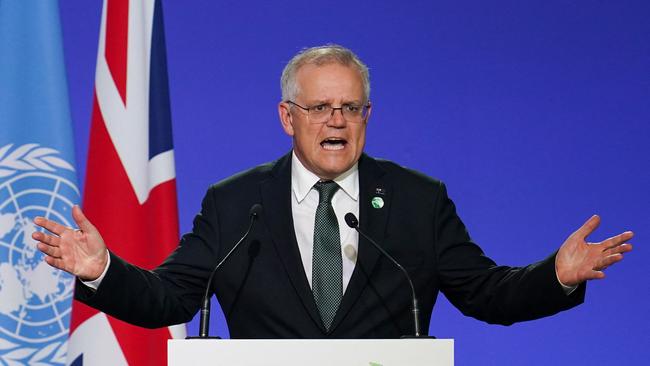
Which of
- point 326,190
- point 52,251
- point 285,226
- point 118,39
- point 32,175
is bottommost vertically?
point 52,251

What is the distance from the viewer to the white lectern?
5.23 feet

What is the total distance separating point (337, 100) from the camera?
7.20ft

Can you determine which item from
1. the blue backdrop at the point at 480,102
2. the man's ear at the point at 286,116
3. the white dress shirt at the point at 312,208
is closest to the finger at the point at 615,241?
the white dress shirt at the point at 312,208

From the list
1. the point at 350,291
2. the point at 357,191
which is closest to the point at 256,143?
the point at 357,191

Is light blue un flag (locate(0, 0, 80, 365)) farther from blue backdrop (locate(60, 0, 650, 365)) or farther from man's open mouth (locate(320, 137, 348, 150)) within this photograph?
man's open mouth (locate(320, 137, 348, 150))

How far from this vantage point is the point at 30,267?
10.1 ft

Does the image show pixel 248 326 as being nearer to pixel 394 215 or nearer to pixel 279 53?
pixel 394 215

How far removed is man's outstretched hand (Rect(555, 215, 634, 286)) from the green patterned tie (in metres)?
0.51

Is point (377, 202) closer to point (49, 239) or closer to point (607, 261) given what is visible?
point (607, 261)

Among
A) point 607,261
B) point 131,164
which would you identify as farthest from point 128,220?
point 607,261

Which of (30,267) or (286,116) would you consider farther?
(30,267)

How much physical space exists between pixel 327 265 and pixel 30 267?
136 cm

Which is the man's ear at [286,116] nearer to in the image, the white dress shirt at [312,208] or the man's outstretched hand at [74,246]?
the white dress shirt at [312,208]

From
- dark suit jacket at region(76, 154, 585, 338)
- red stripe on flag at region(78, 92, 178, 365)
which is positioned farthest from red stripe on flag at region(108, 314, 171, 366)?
dark suit jacket at region(76, 154, 585, 338)
